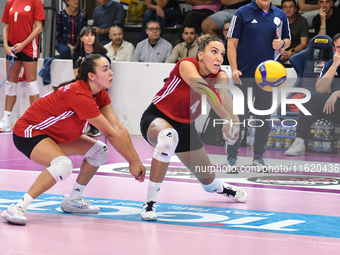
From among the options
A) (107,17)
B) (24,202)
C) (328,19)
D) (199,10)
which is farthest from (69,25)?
(24,202)

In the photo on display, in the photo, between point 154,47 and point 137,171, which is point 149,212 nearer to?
point 137,171

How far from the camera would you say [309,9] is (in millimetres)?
10117

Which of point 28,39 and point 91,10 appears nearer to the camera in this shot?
point 28,39

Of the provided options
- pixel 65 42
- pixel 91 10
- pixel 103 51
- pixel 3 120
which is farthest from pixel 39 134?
pixel 91 10

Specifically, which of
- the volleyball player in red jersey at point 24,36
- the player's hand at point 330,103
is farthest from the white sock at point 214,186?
the volleyball player in red jersey at point 24,36

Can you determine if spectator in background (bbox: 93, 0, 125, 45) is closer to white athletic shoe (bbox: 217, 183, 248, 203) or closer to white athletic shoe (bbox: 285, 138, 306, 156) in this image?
white athletic shoe (bbox: 285, 138, 306, 156)

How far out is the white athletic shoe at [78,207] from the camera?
150 inches

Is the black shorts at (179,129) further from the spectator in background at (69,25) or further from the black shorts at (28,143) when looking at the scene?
the spectator in background at (69,25)

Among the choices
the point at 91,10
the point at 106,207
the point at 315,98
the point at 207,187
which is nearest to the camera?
the point at 106,207

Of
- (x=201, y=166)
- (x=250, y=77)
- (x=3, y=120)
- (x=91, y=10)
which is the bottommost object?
(x=3, y=120)

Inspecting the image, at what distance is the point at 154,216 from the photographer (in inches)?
141

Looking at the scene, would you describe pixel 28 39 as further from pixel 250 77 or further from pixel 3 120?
pixel 250 77

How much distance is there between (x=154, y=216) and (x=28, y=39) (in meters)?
5.88

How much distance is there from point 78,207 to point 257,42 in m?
2.95
